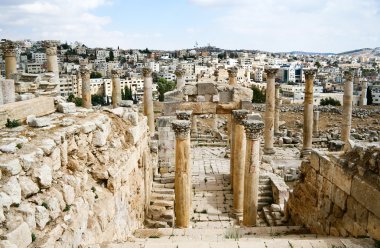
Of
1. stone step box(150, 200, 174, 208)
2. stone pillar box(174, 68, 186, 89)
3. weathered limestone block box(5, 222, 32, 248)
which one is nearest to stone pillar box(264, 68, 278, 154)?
stone pillar box(174, 68, 186, 89)

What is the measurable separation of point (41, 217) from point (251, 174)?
7502 millimetres

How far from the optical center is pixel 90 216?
7.08m

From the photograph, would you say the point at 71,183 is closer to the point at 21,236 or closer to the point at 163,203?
the point at 21,236

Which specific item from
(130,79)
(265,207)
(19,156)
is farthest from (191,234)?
(130,79)

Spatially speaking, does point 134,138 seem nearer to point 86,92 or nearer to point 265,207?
point 265,207

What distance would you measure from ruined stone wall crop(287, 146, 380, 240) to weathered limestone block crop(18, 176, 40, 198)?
6.06 metres

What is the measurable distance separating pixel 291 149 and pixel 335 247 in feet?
64.6

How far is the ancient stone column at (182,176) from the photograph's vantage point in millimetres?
11609

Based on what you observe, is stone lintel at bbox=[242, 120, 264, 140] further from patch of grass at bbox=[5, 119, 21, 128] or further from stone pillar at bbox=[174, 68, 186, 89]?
stone pillar at bbox=[174, 68, 186, 89]

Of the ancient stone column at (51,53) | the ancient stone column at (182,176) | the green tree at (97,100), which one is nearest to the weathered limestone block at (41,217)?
the ancient stone column at (182,176)

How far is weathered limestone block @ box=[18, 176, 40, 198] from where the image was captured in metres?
5.41

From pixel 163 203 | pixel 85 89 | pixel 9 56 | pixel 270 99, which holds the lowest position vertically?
pixel 163 203

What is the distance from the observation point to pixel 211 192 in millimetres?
15664

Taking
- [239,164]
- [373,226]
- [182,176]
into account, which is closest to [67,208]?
[373,226]
